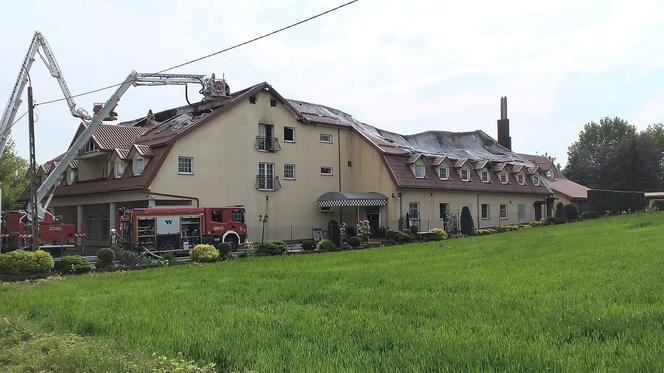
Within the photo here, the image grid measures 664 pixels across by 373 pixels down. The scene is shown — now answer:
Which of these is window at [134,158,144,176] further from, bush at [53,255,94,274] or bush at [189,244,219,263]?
bush at [53,255,94,274]

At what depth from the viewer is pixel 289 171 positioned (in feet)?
133

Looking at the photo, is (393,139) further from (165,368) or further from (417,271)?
(165,368)

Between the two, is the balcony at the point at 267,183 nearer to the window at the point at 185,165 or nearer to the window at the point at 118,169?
the window at the point at 185,165

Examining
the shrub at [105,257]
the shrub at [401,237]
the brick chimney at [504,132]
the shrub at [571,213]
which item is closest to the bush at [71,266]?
the shrub at [105,257]

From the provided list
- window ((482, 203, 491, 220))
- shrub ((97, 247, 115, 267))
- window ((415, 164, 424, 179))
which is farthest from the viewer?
window ((482, 203, 491, 220))

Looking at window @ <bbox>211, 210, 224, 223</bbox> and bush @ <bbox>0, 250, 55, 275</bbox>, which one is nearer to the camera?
bush @ <bbox>0, 250, 55, 275</bbox>

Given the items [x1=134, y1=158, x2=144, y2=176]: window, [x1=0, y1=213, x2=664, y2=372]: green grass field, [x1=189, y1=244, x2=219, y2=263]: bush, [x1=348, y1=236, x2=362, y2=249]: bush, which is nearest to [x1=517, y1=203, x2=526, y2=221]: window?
[x1=348, y1=236, x2=362, y2=249]: bush

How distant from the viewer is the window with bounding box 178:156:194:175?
→ 34794mm

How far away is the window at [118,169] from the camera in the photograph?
36312mm

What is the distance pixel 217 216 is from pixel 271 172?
8683mm

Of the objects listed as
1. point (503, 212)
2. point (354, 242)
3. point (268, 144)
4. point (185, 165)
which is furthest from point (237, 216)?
point (503, 212)

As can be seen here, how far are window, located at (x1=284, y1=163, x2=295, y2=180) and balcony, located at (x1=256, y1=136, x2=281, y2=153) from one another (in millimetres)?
1647

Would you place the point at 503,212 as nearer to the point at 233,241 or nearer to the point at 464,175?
the point at 464,175

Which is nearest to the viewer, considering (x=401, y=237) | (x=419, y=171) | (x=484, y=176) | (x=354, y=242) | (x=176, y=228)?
(x=176, y=228)
